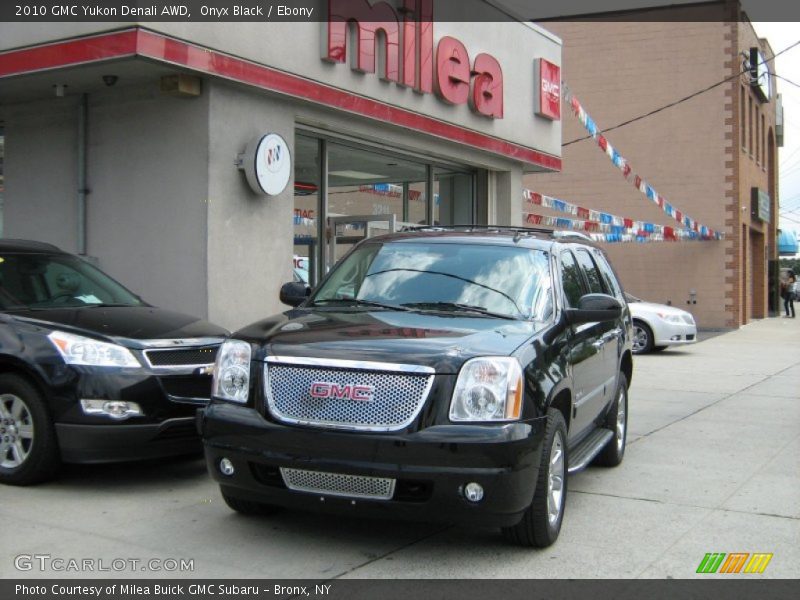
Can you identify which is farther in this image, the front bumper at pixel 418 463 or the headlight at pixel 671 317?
the headlight at pixel 671 317

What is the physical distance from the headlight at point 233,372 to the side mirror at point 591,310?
2051 mm

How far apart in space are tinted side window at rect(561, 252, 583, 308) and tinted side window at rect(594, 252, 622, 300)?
0.98 metres

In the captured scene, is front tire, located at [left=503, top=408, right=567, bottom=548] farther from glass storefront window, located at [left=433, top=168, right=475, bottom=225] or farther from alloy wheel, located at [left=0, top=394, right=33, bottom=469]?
glass storefront window, located at [left=433, top=168, right=475, bottom=225]

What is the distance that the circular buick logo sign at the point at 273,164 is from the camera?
985 cm

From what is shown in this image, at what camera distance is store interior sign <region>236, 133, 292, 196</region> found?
385 inches

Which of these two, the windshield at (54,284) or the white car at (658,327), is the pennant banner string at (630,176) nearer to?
the white car at (658,327)

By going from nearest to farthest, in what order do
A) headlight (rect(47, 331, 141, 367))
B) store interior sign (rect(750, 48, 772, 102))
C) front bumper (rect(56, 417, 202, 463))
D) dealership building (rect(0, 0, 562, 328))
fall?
1. front bumper (rect(56, 417, 202, 463))
2. headlight (rect(47, 331, 141, 367))
3. dealership building (rect(0, 0, 562, 328))
4. store interior sign (rect(750, 48, 772, 102))

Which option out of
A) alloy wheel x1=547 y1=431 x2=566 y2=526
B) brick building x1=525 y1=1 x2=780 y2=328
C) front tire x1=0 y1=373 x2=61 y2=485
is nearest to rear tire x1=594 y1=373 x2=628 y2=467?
alloy wheel x1=547 y1=431 x2=566 y2=526

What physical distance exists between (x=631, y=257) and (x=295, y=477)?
81.5 feet

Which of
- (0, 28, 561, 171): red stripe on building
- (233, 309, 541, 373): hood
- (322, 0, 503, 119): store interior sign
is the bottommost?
(233, 309, 541, 373): hood

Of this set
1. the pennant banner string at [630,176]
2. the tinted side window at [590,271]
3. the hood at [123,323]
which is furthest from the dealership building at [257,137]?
the tinted side window at [590,271]

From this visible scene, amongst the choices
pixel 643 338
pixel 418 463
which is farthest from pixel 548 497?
pixel 643 338
